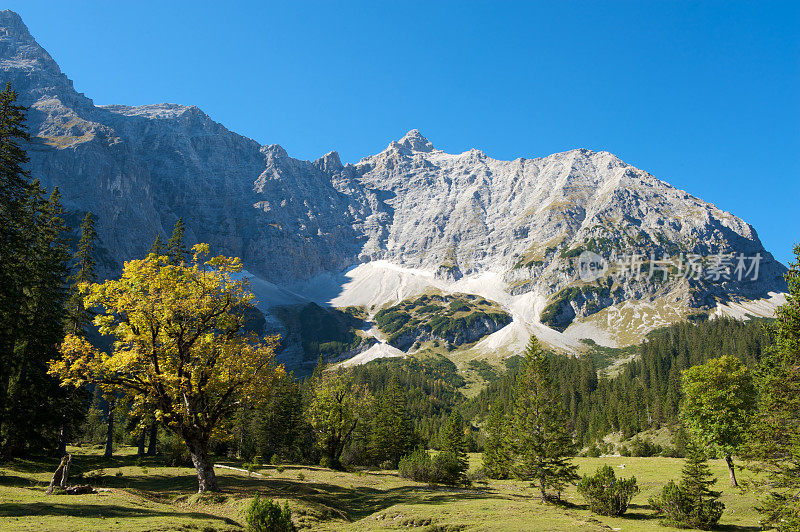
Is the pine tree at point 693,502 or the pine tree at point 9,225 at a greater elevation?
the pine tree at point 9,225

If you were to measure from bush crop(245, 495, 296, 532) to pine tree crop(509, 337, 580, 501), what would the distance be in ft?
86.3

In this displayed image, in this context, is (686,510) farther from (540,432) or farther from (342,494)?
(342,494)

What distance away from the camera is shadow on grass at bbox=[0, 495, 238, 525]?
18.0 metres

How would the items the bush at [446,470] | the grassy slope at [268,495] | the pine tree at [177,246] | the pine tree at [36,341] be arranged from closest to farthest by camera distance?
the grassy slope at [268,495], the pine tree at [36,341], the bush at [446,470], the pine tree at [177,246]

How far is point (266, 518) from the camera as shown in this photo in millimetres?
17688

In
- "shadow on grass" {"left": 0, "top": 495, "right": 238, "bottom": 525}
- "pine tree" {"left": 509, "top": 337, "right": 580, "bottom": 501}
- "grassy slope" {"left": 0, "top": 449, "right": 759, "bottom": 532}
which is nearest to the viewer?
"shadow on grass" {"left": 0, "top": 495, "right": 238, "bottom": 525}

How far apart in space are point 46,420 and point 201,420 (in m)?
22.4

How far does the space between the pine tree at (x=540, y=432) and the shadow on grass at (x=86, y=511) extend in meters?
27.0

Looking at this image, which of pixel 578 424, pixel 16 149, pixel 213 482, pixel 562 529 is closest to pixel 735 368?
pixel 562 529

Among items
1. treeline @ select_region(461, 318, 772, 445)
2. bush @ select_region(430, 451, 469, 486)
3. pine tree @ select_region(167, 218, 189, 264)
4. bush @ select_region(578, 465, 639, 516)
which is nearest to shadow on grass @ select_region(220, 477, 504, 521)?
bush @ select_region(430, 451, 469, 486)

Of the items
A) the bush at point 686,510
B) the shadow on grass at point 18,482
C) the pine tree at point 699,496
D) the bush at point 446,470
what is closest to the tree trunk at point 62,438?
the shadow on grass at point 18,482

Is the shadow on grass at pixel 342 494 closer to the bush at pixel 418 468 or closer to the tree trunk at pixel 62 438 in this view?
the bush at pixel 418 468

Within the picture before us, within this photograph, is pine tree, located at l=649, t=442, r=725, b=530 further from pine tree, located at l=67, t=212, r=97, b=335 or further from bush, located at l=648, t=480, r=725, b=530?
pine tree, located at l=67, t=212, r=97, b=335

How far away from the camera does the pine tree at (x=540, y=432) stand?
37281mm
